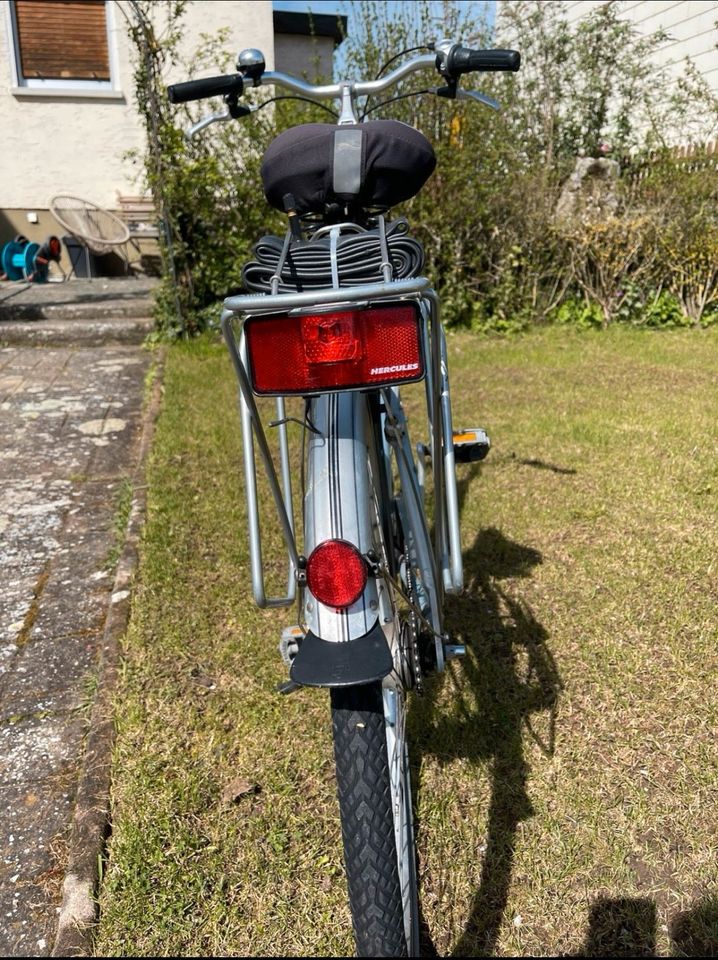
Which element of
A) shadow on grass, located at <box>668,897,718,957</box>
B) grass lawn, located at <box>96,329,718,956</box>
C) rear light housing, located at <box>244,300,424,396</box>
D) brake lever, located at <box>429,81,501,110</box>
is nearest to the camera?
rear light housing, located at <box>244,300,424,396</box>

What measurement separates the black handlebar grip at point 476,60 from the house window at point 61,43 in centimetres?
1001

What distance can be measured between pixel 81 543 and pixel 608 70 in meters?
8.70

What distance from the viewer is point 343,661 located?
1.55m

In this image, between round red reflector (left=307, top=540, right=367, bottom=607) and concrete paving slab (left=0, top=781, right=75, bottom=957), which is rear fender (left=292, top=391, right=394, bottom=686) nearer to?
round red reflector (left=307, top=540, right=367, bottom=607)

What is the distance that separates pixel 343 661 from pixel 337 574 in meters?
0.17

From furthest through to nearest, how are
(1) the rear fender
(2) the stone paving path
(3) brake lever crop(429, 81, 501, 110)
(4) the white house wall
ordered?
1. (4) the white house wall
2. (3) brake lever crop(429, 81, 501, 110)
3. (2) the stone paving path
4. (1) the rear fender

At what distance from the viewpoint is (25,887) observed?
1.99m

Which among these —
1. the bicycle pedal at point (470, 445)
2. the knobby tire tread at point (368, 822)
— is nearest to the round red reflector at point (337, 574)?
the knobby tire tread at point (368, 822)

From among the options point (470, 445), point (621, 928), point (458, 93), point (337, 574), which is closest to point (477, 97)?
point (458, 93)

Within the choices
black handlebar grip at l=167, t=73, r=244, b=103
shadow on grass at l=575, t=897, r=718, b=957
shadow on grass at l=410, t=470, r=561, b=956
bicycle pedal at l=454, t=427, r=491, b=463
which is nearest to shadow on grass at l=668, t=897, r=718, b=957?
shadow on grass at l=575, t=897, r=718, b=957

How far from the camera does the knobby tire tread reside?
4.87 ft

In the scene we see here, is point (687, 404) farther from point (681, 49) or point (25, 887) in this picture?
point (681, 49)

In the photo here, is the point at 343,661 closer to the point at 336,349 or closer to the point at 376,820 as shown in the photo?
the point at 376,820

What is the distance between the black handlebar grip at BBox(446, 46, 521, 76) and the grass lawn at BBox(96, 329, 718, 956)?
178cm
